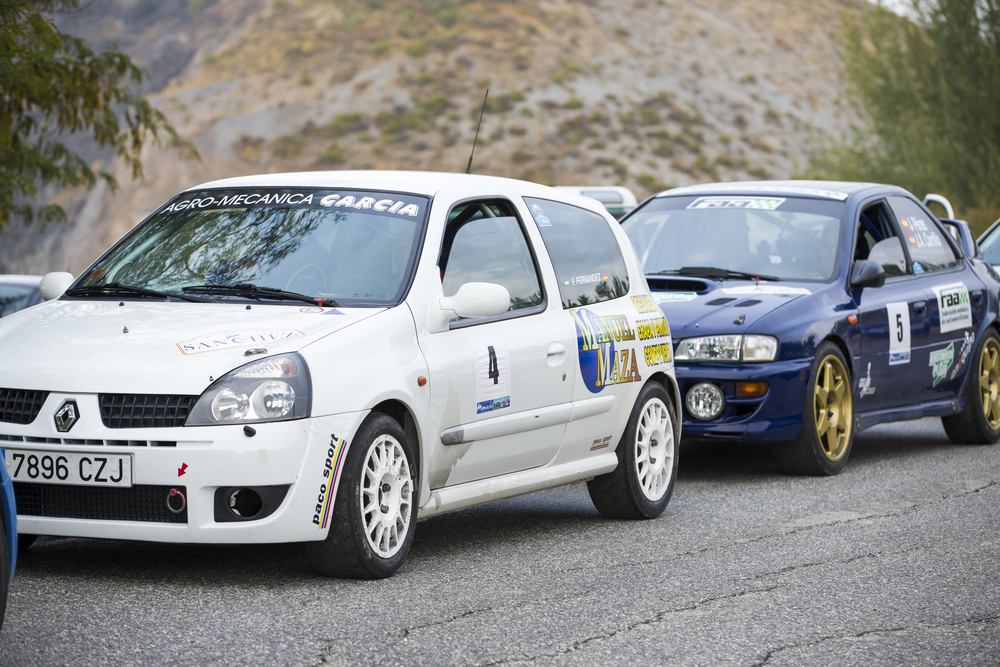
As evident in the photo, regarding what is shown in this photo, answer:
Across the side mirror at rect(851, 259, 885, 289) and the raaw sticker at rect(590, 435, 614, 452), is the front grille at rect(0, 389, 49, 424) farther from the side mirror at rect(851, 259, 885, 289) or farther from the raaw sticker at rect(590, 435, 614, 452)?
the side mirror at rect(851, 259, 885, 289)

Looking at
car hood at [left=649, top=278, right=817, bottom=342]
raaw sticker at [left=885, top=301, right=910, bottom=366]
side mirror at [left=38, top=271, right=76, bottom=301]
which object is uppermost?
side mirror at [left=38, top=271, right=76, bottom=301]

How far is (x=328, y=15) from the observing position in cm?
6819

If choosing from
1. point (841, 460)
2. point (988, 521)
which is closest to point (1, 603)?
point (988, 521)

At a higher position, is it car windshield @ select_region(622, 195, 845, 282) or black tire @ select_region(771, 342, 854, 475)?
car windshield @ select_region(622, 195, 845, 282)

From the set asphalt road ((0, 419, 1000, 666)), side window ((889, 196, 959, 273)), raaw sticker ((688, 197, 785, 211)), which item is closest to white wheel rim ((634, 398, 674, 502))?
asphalt road ((0, 419, 1000, 666))

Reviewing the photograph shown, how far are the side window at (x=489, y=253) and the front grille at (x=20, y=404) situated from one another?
5.77ft

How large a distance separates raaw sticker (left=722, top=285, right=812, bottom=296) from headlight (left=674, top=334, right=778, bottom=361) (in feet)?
1.70

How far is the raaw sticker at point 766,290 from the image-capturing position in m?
8.37

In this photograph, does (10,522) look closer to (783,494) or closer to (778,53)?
(783,494)

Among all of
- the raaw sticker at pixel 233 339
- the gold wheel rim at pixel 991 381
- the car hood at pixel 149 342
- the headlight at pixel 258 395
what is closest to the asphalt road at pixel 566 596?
the headlight at pixel 258 395

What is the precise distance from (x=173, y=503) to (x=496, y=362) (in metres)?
1.62

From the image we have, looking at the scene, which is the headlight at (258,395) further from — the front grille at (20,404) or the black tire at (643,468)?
the black tire at (643,468)

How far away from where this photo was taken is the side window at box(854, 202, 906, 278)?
9.03m

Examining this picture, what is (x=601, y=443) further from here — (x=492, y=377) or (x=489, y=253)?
(x=489, y=253)
